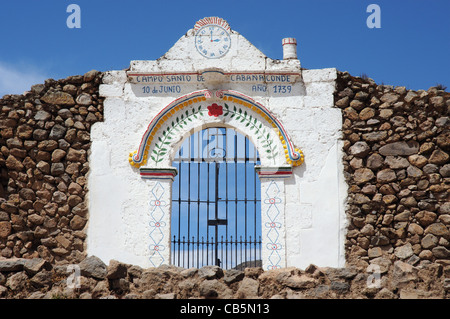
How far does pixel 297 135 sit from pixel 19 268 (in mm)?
4794

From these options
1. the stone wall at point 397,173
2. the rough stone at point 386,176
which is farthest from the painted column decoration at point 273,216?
the rough stone at point 386,176

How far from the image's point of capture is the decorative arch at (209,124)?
1027 centimetres

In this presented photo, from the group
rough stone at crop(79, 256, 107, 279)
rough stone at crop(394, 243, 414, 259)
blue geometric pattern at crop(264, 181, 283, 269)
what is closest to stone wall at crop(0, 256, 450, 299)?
rough stone at crop(79, 256, 107, 279)

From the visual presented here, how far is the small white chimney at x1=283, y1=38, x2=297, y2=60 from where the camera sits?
34.8 ft

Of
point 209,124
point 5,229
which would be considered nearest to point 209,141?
point 209,124

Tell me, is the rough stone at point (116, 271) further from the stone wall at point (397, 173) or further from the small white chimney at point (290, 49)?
the small white chimney at point (290, 49)

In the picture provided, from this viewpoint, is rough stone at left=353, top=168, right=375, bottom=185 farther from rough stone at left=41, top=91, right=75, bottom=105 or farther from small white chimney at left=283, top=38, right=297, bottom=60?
rough stone at left=41, top=91, right=75, bottom=105

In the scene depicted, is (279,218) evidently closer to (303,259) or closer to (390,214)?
(303,259)

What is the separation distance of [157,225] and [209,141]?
68.0 inches

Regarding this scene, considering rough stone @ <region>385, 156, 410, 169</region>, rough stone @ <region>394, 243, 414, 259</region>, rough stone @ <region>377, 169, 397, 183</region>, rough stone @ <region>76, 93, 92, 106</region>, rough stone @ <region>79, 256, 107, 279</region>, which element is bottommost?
rough stone @ <region>79, 256, 107, 279</region>

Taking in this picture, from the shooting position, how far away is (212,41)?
421 inches

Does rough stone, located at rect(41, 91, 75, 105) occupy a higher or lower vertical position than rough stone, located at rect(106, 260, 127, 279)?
higher

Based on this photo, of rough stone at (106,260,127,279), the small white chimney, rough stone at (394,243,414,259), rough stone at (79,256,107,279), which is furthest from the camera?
the small white chimney
